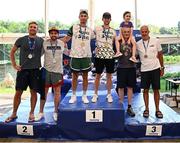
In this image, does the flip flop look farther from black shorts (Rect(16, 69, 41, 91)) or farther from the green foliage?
the green foliage

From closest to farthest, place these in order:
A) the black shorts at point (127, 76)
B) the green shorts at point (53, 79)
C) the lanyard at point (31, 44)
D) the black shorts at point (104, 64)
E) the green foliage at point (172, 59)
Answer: the lanyard at point (31, 44)
the green shorts at point (53, 79)
the black shorts at point (104, 64)
the black shorts at point (127, 76)
the green foliage at point (172, 59)

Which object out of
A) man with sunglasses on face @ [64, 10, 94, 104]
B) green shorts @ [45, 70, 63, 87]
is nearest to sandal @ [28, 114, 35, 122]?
green shorts @ [45, 70, 63, 87]

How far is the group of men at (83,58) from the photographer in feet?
11.7

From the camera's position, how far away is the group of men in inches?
140

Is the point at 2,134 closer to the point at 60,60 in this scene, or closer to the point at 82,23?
the point at 60,60

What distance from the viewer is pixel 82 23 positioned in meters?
3.72

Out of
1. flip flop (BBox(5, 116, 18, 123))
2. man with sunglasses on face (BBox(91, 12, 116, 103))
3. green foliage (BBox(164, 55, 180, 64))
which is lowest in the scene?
flip flop (BBox(5, 116, 18, 123))

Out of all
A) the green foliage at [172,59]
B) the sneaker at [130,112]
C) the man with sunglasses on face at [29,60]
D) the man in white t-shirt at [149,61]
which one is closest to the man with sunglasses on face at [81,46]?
the man with sunglasses on face at [29,60]

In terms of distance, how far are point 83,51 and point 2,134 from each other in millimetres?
1450

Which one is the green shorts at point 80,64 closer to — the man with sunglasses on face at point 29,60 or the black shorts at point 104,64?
the black shorts at point 104,64

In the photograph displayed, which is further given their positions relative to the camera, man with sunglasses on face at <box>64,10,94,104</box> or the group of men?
man with sunglasses on face at <box>64,10,94,104</box>

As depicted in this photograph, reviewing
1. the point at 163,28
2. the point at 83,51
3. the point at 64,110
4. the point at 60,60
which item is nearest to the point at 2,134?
the point at 64,110

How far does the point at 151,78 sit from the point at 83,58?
0.90m

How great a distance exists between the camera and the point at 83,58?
12.1 feet
